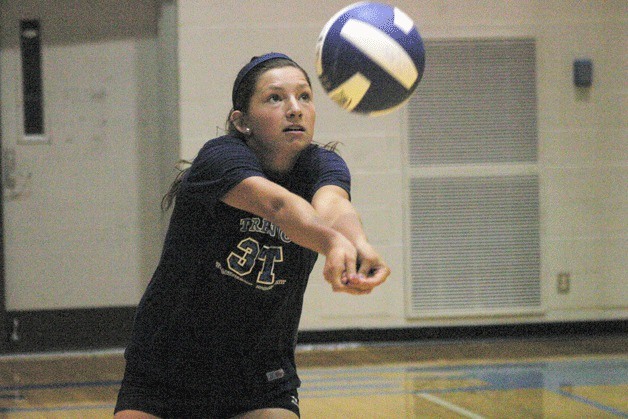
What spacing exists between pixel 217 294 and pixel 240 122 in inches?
19.0

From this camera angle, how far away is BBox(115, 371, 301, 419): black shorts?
250cm

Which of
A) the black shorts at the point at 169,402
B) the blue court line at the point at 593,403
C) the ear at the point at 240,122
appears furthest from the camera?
the blue court line at the point at 593,403

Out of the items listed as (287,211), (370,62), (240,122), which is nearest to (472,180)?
(370,62)

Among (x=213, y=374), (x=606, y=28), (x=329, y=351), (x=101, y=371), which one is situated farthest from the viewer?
(x=606, y=28)


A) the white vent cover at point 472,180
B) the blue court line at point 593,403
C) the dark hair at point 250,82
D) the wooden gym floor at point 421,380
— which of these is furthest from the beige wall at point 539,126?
the dark hair at point 250,82

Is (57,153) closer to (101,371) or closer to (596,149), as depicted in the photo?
(101,371)

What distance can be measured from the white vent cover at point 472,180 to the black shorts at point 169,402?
5.48 metres

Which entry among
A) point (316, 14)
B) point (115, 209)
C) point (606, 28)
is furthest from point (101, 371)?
point (606, 28)

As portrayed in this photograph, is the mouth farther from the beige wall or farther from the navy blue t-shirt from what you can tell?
the beige wall

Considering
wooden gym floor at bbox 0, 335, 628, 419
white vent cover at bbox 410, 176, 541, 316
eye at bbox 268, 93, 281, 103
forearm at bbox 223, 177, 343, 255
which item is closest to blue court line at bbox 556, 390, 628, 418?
wooden gym floor at bbox 0, 335, 628, 419

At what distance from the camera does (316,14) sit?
7781 mm

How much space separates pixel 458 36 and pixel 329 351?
2861 millimetres

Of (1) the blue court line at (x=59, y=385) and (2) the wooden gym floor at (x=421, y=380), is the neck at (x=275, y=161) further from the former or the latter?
(1) the blue court line at (x=59, y=385)

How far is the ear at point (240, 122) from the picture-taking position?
261cm
